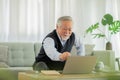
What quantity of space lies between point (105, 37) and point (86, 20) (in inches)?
21.2

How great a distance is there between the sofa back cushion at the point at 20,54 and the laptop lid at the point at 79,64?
308 cm

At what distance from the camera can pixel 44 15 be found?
553cm

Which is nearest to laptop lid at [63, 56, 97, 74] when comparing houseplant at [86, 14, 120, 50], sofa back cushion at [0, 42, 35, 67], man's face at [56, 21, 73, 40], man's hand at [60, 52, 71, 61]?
man's hand at [60, 52, 71, 61]

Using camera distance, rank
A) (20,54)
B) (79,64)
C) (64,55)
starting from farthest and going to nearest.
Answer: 1. (20,54)
2. (64,55)
3. (79,64)

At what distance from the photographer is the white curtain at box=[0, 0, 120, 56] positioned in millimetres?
5367

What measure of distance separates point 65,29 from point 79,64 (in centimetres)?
74

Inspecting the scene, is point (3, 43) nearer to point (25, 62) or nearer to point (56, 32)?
point (25, 62)

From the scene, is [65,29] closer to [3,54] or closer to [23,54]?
[3,54]

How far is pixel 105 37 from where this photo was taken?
18.7 ft

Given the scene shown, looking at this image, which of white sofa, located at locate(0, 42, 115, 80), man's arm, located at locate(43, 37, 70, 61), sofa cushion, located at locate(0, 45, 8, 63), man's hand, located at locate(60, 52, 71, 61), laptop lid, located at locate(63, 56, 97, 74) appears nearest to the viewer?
laptop lid, located at locate(63, 56, 97, 74)

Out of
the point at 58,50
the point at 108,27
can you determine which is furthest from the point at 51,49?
the point at 108,27

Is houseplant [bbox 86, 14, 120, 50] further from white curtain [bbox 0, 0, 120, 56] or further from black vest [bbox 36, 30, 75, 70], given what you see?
black vest [bbox 36, 30, 75, 70]

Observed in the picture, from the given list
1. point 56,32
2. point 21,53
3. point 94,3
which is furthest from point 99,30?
point 56,32

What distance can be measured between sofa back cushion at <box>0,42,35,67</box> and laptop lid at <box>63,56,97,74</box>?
3.08 m
